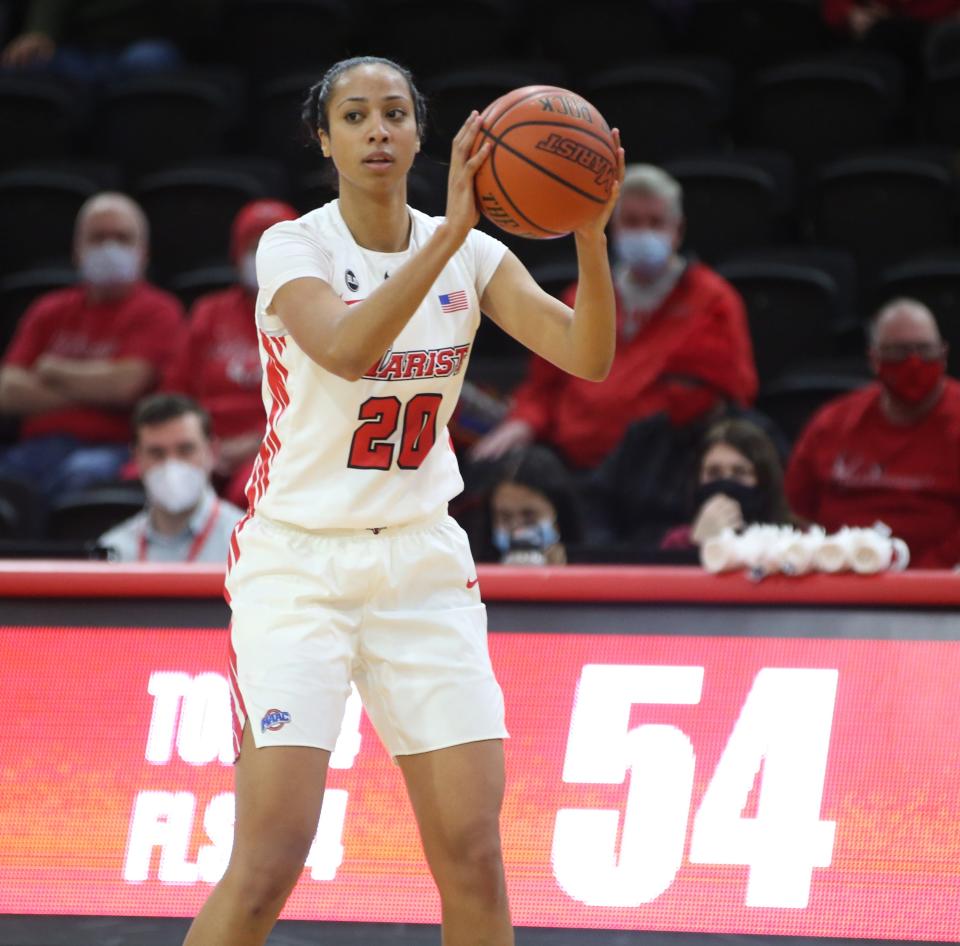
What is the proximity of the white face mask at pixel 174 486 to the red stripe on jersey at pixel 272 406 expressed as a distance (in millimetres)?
2582

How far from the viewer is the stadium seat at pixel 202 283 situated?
7652 millimetres

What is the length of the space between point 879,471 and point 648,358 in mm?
961

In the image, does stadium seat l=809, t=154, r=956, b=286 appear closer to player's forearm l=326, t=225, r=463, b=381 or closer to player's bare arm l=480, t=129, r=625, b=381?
player's bare arm l=480, t=129, r=625, b=381

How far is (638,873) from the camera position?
3617mm

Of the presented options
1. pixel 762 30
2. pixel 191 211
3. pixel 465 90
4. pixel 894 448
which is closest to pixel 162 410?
pixel 191 211

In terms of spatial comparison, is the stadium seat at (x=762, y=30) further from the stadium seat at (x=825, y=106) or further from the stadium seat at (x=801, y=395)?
the stadium seat at (x=801, y=395)

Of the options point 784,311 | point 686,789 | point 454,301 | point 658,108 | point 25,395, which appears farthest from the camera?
point 658,108

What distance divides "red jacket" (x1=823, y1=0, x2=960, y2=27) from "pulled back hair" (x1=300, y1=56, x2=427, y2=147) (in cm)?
576

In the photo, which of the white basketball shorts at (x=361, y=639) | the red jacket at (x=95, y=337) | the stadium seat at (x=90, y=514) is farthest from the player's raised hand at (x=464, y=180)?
the red jacket at (x=95, y=337)

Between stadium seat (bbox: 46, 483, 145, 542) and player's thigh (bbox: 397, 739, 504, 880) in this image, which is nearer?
player's thigh (bbox: 397, 739, 504, 880)

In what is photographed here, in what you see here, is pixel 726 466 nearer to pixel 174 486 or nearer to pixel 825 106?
pixel 174 486

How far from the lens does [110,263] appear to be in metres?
7.18

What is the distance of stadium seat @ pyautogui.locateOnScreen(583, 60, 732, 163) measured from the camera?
7879 mm

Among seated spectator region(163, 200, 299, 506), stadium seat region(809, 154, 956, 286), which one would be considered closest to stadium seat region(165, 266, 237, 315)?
seated spectator region(163, 200, 299, 506)
